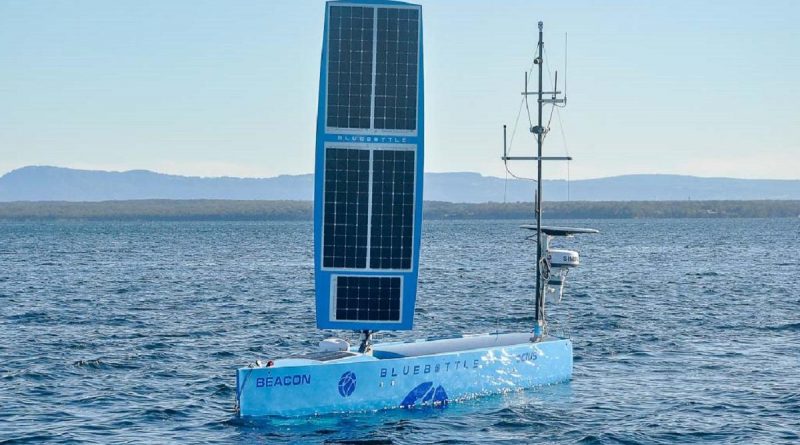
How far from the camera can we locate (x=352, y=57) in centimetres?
3177

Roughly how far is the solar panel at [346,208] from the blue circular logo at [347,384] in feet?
11.9

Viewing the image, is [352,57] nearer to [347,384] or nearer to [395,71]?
[395,71]

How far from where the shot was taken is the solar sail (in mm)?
31734

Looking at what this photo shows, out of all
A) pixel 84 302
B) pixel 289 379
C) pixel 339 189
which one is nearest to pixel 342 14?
pixel 339 189

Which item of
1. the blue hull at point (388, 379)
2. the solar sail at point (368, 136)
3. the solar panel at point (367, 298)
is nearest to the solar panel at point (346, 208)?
the solar sail at point (368, 136)

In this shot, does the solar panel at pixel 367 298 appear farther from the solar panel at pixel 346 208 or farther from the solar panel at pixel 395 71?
the solar panel at pixel 395 71

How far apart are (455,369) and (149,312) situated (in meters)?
29.4

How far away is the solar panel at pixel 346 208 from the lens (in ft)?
105

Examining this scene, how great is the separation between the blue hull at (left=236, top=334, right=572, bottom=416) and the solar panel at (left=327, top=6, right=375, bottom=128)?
713cm

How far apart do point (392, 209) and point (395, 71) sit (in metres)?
4.08

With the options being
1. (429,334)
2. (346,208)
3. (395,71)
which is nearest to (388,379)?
(346,208)

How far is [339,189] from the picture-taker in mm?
32094

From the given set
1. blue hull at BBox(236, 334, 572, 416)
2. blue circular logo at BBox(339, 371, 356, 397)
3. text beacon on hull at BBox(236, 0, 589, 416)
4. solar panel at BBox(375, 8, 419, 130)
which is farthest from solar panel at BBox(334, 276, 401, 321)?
solar panel at BBox(375, 8, 419, 130)

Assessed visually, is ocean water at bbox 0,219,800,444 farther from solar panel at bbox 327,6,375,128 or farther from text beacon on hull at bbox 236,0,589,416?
solar panel at bbox 327,6,375,128
